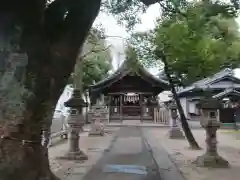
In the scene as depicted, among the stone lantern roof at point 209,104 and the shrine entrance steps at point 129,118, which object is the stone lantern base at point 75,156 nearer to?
the stone lantern roof at point 209,104

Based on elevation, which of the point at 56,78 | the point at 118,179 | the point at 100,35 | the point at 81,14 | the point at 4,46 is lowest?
the point at 118,179

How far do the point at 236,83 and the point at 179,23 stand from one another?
80.0 ft

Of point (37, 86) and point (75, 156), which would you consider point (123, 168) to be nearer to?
point (75, 156)

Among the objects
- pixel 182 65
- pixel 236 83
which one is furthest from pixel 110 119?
pixel 182 65

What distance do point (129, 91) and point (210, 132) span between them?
20.9 m

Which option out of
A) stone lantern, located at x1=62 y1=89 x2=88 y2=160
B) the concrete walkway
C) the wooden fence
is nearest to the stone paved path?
the concrete walkway

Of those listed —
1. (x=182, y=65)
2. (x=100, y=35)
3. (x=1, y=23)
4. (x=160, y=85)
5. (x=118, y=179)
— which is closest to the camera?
(x=1, y=23)

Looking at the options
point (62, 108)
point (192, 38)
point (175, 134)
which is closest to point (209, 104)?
point (192, 38)

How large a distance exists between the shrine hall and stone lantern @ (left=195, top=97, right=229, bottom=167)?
1807cm

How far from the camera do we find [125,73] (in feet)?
96.9

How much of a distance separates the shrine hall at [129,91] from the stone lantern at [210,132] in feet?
59.3

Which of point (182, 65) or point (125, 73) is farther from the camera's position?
point (125, 73)

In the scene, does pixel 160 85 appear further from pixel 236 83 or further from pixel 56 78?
pixel 56 78

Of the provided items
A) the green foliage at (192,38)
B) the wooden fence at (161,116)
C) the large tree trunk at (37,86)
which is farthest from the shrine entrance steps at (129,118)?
the large tree trunk at (37,86)
